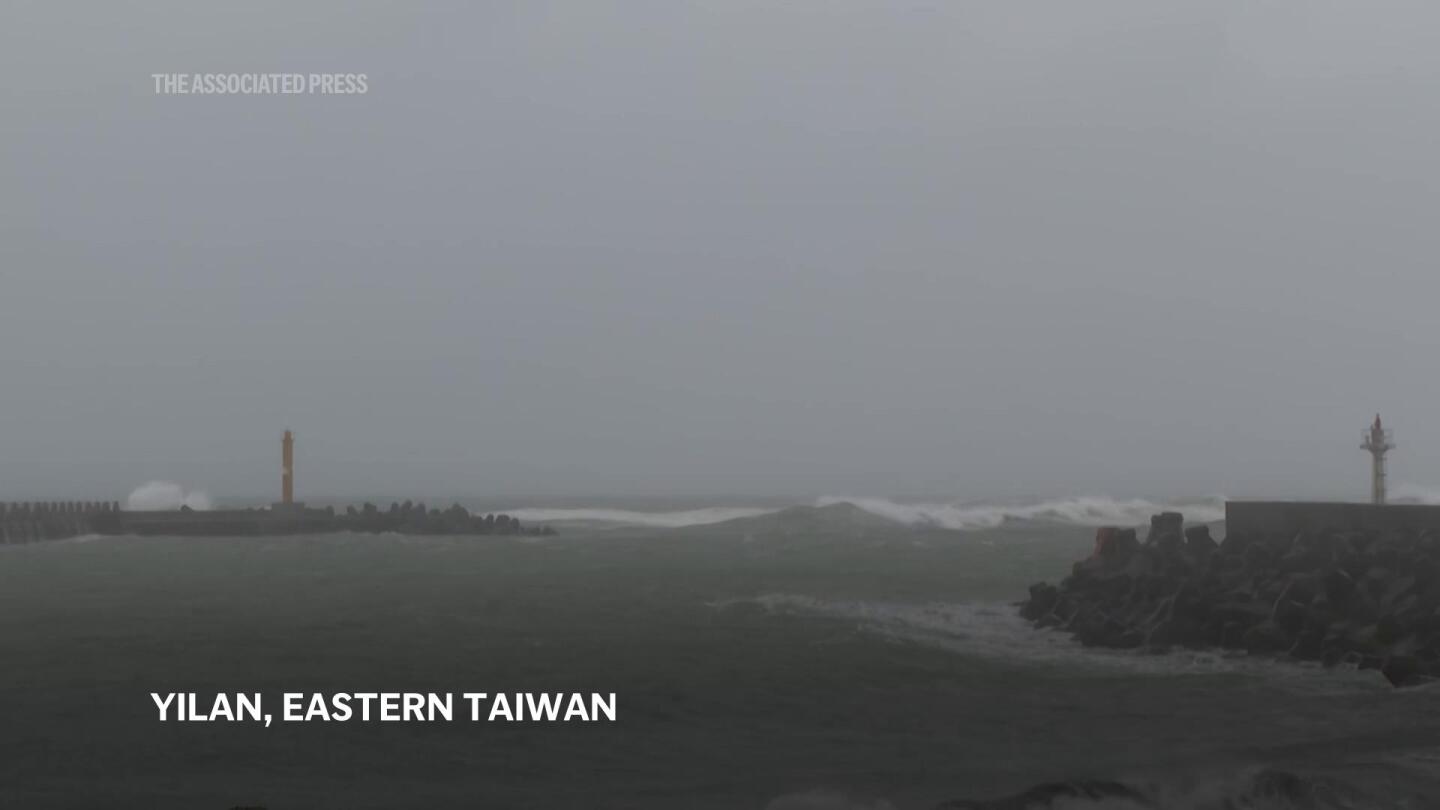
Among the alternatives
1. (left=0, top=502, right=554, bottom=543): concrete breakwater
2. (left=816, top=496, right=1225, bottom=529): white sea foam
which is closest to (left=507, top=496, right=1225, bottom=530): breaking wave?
(left=816, top=496, right=1225, bottom=529): white sea foam

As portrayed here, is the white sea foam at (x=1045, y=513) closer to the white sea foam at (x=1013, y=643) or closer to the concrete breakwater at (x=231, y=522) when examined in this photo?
the concrete breakwater at (x=231, y=522)

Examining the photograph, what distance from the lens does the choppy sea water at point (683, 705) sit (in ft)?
27.5

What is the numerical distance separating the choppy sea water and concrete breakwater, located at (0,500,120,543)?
17.8 meters

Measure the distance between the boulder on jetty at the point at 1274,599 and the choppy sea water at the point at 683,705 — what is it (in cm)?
46

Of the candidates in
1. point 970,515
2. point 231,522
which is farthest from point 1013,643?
point 970,515

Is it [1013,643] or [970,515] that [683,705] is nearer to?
[1013,643]

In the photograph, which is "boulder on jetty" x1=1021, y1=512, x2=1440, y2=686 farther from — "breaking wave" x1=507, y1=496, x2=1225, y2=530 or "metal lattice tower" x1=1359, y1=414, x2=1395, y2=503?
"breaking wave" x1=507, y1=496, x2=1225, y2=530

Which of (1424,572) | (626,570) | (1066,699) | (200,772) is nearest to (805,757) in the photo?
(1066,699)

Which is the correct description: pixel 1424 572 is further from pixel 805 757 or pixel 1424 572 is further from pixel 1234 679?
pixel 805 757

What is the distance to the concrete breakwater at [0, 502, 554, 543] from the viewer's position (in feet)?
135

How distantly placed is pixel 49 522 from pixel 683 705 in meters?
35.3

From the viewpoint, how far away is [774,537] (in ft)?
137

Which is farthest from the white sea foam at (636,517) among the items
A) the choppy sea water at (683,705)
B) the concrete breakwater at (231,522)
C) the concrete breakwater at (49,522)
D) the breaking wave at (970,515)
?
the choppy sea water at (683,705)

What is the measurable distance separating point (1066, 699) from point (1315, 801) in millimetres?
4253
